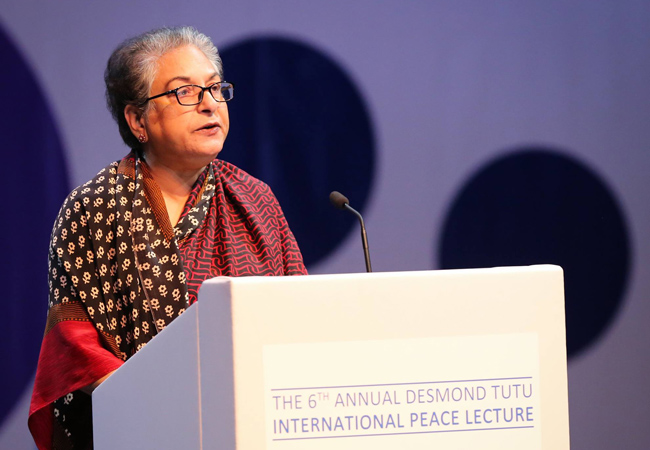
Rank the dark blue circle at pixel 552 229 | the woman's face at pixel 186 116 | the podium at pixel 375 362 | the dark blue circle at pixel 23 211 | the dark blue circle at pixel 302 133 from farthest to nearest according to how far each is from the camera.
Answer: the dark blue circle at pixel 552 229
the dark blue circle at pixel 302 133
the dark blue circle at pixel 23 211
the woman's face at pixel 186 116
the podium at pixel 375 362

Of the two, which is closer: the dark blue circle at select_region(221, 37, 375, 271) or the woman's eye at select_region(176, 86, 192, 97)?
the woman's eye at select_region(176, 86, 192, 97)

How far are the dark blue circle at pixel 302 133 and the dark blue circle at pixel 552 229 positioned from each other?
1.29 feet

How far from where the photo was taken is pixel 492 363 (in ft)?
2.48

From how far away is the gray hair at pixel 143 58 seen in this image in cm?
164

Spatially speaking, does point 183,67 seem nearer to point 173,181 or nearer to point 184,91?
point 184,91

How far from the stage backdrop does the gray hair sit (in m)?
0.69

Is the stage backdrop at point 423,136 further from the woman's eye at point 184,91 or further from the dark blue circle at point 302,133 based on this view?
the woman's eye at point 184,91

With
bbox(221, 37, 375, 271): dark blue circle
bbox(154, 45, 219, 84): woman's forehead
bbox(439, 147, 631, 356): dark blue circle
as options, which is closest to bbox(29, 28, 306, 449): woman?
bbox(154, 45, 219, 84): woman's forehead

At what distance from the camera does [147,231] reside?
154 centimetres

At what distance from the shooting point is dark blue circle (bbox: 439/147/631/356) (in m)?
2.55

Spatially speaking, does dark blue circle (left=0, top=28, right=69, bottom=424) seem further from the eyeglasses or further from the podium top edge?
the podium top edge

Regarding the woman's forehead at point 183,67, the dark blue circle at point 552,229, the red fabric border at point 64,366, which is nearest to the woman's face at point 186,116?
the woman's forehead at point 183,67

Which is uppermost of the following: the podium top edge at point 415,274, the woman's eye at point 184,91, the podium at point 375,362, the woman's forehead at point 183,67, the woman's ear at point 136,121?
the woman's forehead at point 183,67

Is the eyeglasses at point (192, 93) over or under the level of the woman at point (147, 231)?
over
